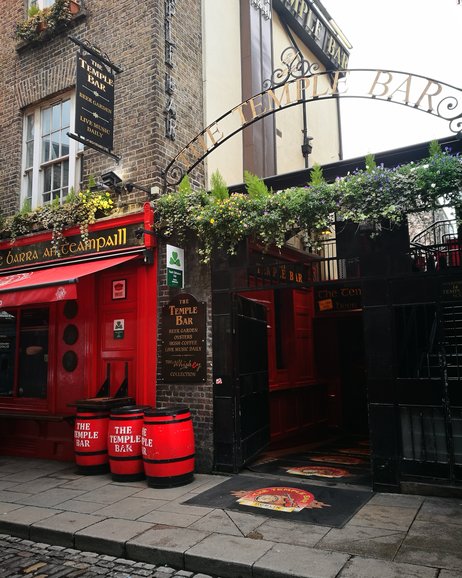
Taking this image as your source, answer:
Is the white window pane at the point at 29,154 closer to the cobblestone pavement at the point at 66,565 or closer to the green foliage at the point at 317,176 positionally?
the green foliage at the point at 317,176

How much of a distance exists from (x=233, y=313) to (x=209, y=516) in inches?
114

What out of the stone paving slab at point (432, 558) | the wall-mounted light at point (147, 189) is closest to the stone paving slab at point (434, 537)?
the stone paving slab at point (432, 558)

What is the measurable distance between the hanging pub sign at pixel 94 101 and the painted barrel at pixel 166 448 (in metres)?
4.23

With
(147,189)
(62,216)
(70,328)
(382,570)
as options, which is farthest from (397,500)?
(62,216)

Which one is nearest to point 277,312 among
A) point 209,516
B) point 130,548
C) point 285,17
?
point 209,516

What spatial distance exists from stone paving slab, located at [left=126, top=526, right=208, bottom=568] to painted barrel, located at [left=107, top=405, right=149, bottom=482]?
1.97 m

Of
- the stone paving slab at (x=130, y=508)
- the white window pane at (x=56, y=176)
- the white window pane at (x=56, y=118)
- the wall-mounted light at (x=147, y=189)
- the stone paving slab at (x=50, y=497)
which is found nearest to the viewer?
the stone paving slab at (x=130, y=508)

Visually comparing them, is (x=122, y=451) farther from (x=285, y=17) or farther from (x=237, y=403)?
(x=285, y=17)

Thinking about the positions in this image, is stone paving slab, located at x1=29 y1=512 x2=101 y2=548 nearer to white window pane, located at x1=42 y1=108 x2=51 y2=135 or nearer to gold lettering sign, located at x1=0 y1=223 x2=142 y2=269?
gold lettering sign, located at x1=0 y1=223 x2=142 y2=269

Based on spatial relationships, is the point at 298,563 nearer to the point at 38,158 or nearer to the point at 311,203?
the point at 311,203

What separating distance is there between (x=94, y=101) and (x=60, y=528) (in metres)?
6.10

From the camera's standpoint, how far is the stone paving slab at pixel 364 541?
13.9 feet

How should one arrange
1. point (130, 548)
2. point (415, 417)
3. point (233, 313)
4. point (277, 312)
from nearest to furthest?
point (130, 548), point (415, 417), point (233, 313), point (277, 312)

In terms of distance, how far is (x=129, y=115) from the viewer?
8453 mm
